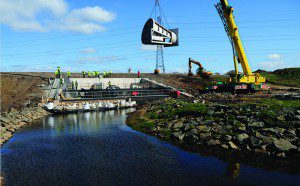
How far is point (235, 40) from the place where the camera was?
48781 millimetres

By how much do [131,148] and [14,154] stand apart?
9322 millimetres

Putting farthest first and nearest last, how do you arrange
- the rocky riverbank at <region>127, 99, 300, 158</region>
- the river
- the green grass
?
the green grass
the rocky riverbank at <region>127, 99, 300, 158</region>
the river

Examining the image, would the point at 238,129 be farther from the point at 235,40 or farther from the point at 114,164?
the point at 235,40

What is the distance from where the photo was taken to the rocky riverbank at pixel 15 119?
30219 millimetres

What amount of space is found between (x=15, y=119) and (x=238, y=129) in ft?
92.8

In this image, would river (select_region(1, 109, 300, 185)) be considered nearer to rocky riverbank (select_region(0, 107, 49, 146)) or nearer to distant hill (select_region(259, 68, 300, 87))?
rocky riverbank (select_region(0, 107, 49, 146))

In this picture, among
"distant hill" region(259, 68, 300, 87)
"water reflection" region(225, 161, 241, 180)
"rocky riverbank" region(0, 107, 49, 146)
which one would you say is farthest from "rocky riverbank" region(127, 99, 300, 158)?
"distant hill" region(259, 68, 300, 87)

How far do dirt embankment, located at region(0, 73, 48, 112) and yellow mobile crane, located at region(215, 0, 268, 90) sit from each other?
34831mm

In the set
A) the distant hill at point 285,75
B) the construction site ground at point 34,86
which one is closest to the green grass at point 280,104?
the construction site ground at point 34,86

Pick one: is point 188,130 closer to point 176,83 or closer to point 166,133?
point 166,133

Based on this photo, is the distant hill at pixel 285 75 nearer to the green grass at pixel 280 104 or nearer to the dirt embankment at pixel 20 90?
the green grass at pixel 280 104

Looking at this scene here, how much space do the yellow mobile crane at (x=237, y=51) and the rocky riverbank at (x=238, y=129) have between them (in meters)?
21.2

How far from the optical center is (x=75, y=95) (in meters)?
55.3

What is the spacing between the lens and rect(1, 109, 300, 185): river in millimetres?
16812
